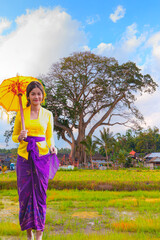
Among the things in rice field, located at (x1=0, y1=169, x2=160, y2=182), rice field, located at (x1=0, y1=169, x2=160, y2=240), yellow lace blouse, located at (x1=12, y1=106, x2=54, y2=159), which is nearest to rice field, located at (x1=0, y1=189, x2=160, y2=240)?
rice field, located at (x1=0, y1=169, x2=160, y2=240)

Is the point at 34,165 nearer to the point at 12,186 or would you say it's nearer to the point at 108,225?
the point at 108,225

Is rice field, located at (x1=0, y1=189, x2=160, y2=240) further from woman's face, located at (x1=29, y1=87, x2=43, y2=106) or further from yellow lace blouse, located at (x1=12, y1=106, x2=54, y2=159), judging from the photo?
woman's face, located at (x1=29, y1=87, x2=43, y2=106)

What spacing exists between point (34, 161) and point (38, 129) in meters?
0.37

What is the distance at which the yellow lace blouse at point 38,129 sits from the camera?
2871 mm

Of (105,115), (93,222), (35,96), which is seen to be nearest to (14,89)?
(35,96)

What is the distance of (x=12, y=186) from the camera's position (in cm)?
856

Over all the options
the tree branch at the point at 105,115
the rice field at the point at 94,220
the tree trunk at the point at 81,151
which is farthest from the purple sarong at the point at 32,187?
the tree branch at the point at 105,115

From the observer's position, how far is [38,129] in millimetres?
2912

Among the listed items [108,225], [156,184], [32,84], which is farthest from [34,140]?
[156,184]

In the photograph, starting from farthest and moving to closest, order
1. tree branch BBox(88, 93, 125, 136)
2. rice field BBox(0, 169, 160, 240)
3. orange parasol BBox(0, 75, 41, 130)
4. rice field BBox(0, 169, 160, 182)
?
tree branch BBox(88, 93, 125, 136)
rice field BBox(0, 169, 160, 182)
orange parasol BBox(0, 75, 41, 130)
rice field BBox(0, 169, 160, 240)

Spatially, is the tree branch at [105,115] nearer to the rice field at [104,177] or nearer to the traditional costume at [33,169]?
the rice field at [104,177]

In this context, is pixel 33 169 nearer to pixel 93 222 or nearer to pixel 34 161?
pixel 34 161

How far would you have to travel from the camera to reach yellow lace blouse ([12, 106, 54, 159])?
2.87 m

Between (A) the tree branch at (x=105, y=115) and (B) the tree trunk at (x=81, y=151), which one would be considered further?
(A) the tree branch at (x=105, y=115)
